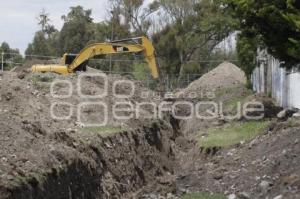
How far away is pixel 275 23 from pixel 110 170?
18.7ft

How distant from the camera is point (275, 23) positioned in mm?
15789

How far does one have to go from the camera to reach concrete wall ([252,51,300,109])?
2348cm

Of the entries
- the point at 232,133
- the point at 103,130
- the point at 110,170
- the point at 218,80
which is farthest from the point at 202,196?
the point at 218,80

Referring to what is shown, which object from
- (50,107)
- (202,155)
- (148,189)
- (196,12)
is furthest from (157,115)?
(196,12)

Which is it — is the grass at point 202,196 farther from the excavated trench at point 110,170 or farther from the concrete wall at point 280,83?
the concrete wall at point 280,83

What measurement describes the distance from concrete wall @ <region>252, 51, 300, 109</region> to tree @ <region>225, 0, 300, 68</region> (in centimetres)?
391

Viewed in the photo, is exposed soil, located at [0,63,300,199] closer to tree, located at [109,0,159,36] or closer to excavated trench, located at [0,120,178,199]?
excavated trench, located at [0,120,178,199]

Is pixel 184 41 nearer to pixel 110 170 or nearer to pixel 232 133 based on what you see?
pixel 232 133

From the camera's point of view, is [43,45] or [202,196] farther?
[43,45]

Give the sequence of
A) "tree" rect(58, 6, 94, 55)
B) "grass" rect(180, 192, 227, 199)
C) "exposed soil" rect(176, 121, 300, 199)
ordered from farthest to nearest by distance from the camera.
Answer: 1. "tree" rect(58, 6, 94, 55)
2. "grass" rect(180, 192, 227, 199)
3. "exposed soil" rect(176, 121, 300, 199)

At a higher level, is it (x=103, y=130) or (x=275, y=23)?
(x=275, y=23)

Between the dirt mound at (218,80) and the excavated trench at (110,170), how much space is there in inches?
756

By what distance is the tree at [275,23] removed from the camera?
14992 millimetres

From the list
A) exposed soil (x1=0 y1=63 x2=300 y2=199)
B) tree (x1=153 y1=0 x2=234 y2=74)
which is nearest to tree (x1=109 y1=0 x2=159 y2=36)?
tree (x1=153 y1=0 x2=234 y2=74)
